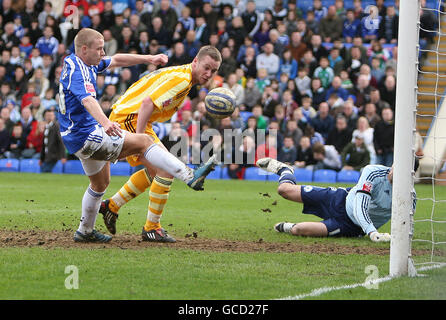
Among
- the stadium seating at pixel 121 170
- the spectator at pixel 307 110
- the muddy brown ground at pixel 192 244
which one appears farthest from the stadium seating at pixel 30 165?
the muddy brown ground at pixel 192 244

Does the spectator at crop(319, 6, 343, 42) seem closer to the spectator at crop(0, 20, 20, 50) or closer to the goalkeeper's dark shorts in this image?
the spectator at crop(0, 20, 20, 50)

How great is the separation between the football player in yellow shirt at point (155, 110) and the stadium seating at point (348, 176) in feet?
33.6

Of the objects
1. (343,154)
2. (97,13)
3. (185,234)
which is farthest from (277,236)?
(97,13)

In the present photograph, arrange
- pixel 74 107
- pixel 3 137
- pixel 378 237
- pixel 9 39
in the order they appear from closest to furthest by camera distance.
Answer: pixel 74 107 → pixel 378 237 → pixel 3 137 → pixel 9 39

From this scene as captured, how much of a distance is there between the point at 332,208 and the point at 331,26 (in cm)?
1428

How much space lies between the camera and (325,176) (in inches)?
717

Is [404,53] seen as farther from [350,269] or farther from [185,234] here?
[185,234]

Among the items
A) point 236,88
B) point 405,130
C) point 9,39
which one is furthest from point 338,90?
point 405,130

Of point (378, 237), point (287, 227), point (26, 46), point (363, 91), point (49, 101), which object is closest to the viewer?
point (378, 237)

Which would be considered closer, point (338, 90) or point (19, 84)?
point (338, 90)

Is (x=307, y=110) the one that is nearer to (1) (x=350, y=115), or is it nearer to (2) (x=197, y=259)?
(1) (x=350, y=115)

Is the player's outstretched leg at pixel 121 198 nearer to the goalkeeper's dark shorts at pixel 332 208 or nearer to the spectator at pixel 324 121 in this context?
the goalkeeper's dark shorts at pixel 332 208

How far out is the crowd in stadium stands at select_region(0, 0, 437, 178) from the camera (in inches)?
739

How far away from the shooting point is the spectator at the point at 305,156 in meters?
18.6
